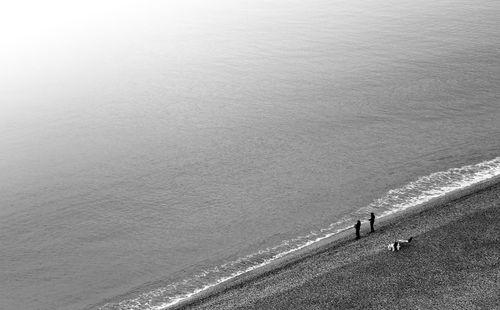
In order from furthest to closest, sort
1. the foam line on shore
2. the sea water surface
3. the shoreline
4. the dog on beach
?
the sea water surface → the dog on beach → the foam line on shore → the shoreline

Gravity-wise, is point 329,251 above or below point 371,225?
below

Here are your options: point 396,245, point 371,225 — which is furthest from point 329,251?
point 396,245

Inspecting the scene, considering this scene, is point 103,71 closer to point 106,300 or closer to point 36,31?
point 36,31

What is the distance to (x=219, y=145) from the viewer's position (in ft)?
175

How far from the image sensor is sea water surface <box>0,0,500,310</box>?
38531mm

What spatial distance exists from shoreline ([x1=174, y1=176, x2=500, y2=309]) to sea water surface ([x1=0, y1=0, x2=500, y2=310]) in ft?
4.75

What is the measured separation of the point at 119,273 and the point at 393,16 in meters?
77.4

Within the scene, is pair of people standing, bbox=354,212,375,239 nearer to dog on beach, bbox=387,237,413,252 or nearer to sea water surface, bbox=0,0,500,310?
dog on beach, bbox=387,237,413,252

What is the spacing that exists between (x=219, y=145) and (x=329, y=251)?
20.4m

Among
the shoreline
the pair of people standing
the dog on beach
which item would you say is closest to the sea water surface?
the shoreline

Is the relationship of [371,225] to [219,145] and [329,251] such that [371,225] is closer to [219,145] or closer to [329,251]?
[329,251]

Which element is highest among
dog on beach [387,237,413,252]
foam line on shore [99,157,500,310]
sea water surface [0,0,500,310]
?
sea water surface [0,0,500,310]

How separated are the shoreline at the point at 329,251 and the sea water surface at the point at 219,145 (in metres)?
1.45

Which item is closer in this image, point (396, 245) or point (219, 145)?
point (396, 245)
